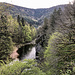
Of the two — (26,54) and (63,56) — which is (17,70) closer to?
(63,56)

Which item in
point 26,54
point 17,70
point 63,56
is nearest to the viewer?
point 17,70

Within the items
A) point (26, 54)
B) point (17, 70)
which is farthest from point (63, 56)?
point (26, 54)

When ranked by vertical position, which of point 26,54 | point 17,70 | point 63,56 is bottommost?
point 26,54

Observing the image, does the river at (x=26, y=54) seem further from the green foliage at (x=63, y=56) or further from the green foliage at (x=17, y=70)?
the green foliage at (x=17, y=70)

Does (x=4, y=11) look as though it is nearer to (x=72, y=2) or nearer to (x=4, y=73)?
(x=4, y=73)

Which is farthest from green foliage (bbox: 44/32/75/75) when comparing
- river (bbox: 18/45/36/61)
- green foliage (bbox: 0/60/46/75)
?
river (bbox: 18/45/36/61)

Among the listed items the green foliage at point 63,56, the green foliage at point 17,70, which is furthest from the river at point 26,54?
the green foliage at point 17,70

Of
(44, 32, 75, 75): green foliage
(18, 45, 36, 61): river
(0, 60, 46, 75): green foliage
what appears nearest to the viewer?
(0, 60, 46, 75): green foliage

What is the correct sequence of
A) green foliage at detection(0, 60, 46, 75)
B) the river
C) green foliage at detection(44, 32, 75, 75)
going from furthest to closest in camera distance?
the river
green foliage at detection(44, 32, 75, 75)
green foliage at detection(0, 60, 46, 75)

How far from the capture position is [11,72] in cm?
381

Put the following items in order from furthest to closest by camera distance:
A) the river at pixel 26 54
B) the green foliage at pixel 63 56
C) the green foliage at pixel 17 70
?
the river at pixel 26 54
the green foliage at pixel 63 56
the green foliage at pixel 17 70

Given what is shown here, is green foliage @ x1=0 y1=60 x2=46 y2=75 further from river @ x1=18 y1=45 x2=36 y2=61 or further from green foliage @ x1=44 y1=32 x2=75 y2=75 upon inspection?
river @ x1=18 y1=45 x2=36 y2=61

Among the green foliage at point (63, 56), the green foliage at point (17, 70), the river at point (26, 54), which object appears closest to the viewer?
the green foliage at point (17, 70)

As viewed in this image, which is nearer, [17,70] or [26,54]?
[17,70]
